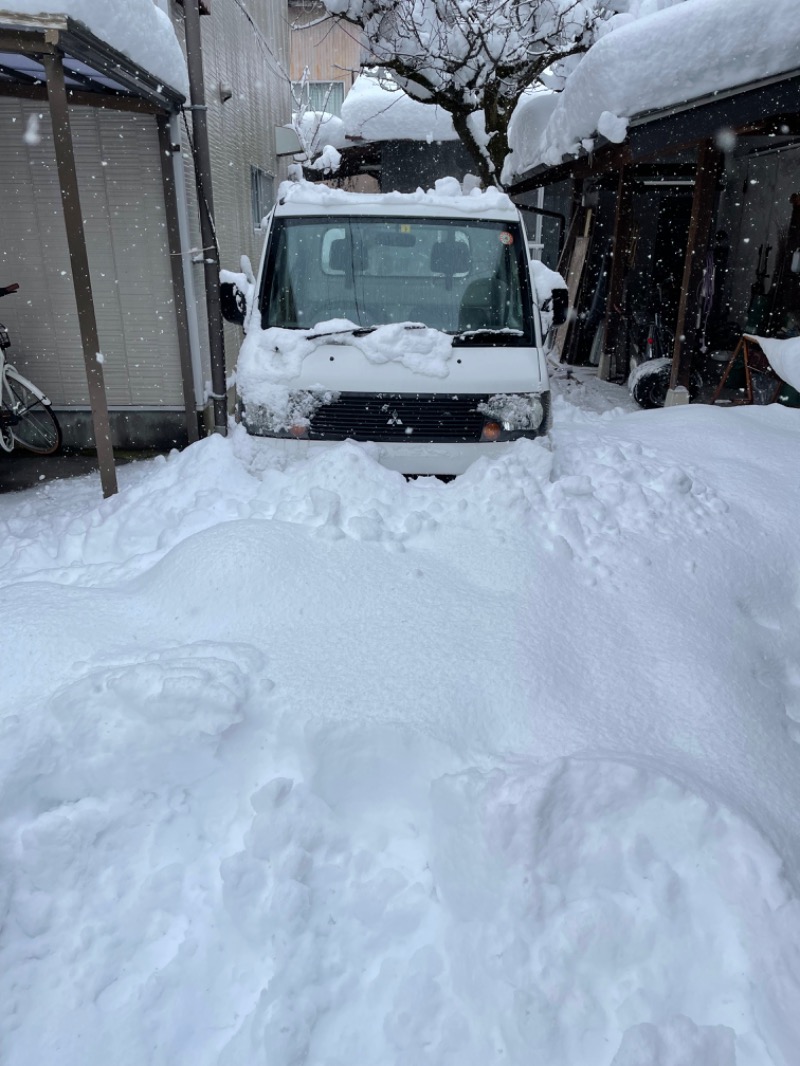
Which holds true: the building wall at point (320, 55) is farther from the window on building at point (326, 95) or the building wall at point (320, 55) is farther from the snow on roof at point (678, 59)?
the snow on roof at point (678, 59)

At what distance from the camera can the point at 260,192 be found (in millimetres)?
13609

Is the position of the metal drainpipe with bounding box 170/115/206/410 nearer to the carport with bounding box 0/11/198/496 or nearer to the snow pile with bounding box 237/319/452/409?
the carport with bounding box 0/11/198/496

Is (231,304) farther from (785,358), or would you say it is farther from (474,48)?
(474,48)

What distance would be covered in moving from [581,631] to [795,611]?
134 centimetres

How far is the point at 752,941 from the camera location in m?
2.11

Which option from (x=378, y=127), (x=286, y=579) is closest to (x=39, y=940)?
(x=286, y=579)

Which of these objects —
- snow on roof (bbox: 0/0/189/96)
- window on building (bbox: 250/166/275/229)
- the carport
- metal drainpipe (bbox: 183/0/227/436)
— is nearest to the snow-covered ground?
the carport

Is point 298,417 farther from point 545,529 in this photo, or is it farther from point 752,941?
point 752,941

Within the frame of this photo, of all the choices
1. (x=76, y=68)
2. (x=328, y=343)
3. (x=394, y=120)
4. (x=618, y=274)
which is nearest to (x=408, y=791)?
(x=328, y=343)

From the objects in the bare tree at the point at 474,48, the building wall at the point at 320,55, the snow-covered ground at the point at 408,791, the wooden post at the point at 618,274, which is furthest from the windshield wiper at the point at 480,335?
the building wall at the point at 320,55

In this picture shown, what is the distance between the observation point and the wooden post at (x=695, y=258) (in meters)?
8.20

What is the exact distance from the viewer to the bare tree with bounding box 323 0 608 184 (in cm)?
1055

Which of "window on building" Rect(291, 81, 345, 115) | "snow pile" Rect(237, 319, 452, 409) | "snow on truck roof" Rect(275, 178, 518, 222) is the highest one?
"window on building" Rect(291, 81, 345, 115)

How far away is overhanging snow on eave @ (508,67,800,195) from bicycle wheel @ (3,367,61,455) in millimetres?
6917
